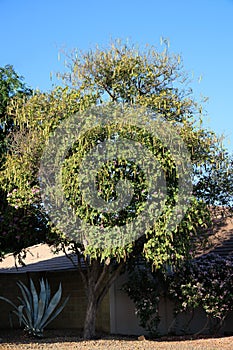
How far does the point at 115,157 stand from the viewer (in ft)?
44.4

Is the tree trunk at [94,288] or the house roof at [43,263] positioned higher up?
the house roof at [43,263]

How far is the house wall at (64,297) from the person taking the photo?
1905 cm

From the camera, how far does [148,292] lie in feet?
54.6

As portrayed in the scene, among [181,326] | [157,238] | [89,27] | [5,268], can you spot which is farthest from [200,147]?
[5,268]

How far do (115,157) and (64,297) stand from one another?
8.71 metres

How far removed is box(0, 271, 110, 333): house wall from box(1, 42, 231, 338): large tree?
317cm

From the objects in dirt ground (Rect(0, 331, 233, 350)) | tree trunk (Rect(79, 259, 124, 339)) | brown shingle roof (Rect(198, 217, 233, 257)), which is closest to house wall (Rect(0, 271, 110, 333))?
tree trunk (Rect(79, 259, 124, 339))

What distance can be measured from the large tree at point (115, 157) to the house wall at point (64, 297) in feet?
10.4

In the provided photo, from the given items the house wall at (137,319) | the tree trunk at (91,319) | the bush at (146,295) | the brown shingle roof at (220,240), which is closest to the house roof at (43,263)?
the house wall at (137,319)

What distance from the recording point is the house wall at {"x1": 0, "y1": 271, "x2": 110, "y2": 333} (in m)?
19.0

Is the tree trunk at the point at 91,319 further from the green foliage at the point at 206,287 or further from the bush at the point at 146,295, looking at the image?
the green foliage at the point at 206,287

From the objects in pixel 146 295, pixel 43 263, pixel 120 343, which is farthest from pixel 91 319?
pixel 43 263

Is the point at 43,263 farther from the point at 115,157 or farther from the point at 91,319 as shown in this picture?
the point at 115,157

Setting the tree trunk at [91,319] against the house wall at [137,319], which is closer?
the tree trunk at [91,319]
